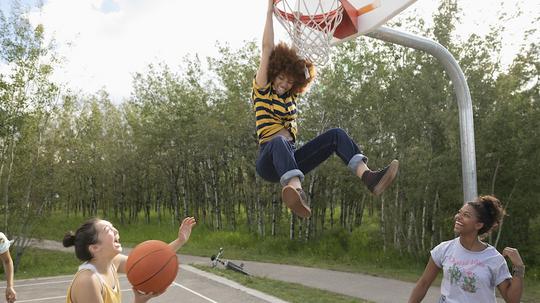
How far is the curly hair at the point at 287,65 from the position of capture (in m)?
2.90

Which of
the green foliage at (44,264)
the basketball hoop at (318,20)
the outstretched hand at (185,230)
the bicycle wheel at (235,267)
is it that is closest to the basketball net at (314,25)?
the basketball hoop at (318,20)

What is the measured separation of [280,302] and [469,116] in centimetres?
532

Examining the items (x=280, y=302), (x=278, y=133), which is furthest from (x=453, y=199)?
(x=278, y=133)

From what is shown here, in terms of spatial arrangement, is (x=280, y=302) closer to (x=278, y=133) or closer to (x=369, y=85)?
(x=278, y=133)

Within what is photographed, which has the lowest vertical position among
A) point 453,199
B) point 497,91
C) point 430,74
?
point 453,199

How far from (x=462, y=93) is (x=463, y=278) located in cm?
180

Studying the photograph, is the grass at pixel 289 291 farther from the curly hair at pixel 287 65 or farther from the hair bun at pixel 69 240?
the hair bun at pixel 69 240

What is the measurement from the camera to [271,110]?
9.79ft

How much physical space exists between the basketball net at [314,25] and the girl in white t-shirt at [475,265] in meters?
1.52

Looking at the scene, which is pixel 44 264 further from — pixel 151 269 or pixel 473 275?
pixel 473 275

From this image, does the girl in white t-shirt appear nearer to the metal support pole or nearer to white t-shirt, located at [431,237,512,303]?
white t-shirt, located at [431,237,512,303]

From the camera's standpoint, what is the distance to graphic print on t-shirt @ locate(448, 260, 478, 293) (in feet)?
8.86

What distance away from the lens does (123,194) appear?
2461 centimetres

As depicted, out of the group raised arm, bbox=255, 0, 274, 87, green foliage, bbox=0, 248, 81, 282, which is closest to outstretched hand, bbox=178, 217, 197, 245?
raised arm, bbox=255, 0, 274, 87
